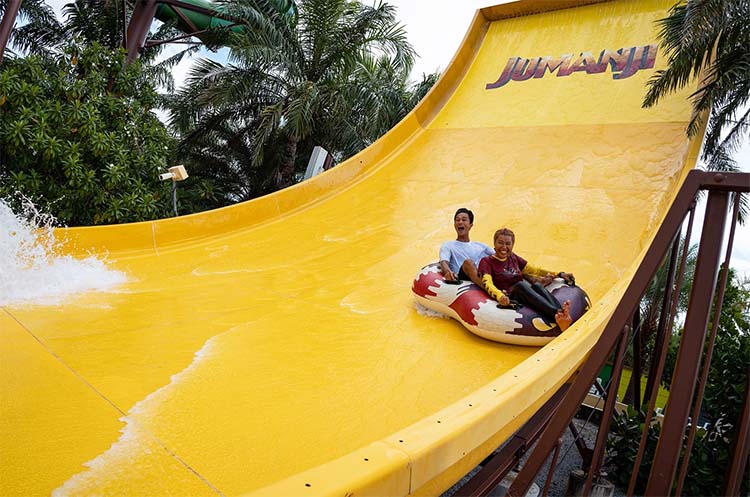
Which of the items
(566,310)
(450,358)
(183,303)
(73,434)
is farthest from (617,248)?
(73,434)

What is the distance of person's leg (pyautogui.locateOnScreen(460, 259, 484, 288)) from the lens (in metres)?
3.57

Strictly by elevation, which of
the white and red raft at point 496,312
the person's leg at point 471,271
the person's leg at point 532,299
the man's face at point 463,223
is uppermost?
the man's face at point 463,223

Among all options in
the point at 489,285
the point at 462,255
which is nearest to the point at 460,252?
the point at 462,255

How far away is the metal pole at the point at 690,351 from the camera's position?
1297mm

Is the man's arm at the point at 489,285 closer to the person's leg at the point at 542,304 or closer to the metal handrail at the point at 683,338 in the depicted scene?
the person's leg at the point at 542,304

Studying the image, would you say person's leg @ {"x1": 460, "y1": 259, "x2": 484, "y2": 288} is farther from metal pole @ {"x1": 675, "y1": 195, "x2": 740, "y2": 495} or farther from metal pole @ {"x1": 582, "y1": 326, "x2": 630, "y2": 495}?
metal pole @ {"x1": 675, "y1": 195, "x2": 740, "y2": 495}

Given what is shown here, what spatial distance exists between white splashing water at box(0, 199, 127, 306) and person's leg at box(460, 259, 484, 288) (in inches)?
102

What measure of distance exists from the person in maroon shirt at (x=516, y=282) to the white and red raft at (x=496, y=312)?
1.7 inches

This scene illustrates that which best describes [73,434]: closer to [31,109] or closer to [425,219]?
[425,219]

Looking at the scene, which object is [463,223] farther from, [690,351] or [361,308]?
[690,351]

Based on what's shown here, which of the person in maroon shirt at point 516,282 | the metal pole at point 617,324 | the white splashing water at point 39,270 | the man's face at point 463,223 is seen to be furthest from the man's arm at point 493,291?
the white splashing water at point 39,270

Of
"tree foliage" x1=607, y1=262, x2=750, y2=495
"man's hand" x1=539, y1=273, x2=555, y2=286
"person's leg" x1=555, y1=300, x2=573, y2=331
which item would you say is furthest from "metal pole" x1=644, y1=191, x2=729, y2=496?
"tree foliage" x1=607, y1=262, x2=750, y2=495

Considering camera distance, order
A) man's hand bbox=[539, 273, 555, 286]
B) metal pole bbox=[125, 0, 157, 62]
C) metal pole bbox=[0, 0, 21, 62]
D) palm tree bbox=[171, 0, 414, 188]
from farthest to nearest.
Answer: metal pole bbox=[125, 0, 157, 62], palm tree bbox=[171, 0, 414, 188], metal pole bbox=[0, 0, 21, 62], man's hand bbox=[539, 273, 555, 286]

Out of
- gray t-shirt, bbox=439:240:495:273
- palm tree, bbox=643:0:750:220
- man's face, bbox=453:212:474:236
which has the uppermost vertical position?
palm tree, bbox=643:0:750:220
